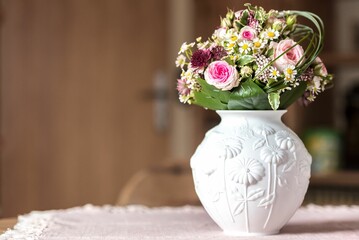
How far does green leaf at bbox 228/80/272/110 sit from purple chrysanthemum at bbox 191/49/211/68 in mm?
78

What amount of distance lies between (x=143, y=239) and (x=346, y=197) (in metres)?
1.95

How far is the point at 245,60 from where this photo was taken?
1.41m

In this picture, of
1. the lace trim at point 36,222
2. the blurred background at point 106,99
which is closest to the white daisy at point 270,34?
the lace trim at point 36,222

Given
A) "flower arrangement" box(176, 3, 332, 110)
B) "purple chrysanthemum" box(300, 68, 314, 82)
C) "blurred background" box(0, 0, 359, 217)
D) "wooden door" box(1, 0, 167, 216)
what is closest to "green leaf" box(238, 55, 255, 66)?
"flower arrangement" box(176, 3, 332, 110)

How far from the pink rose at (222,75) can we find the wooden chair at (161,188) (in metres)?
0.98

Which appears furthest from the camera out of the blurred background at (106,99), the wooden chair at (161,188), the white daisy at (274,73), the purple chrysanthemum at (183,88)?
the blurred background at (106,99)

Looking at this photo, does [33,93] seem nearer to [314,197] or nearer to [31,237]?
[314,197]

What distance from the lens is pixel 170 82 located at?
12.9ft

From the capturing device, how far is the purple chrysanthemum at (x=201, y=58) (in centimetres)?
143

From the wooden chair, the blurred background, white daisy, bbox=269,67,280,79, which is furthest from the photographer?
the blurred background

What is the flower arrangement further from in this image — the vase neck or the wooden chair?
the wooden chair

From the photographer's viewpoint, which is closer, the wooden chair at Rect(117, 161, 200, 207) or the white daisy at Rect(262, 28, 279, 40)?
the white daisy at Rect(262, 28, 279, 40)

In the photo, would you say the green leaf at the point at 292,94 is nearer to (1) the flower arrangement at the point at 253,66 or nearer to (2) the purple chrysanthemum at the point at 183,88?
(1) the flower arrangement at the point at 253,66

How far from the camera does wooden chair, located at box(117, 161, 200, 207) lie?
93.0 inches
